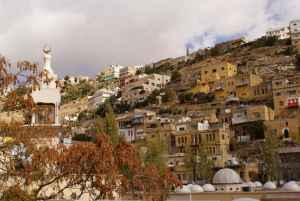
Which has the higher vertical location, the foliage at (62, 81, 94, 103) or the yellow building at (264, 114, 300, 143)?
the foliage at (62, 81, 94, 103)

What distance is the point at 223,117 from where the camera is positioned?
3083 inches

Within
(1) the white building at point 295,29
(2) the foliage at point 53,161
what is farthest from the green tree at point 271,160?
(1) the white building at point 295,29

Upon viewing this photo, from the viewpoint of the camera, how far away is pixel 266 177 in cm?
5931

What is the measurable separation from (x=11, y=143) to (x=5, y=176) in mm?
797

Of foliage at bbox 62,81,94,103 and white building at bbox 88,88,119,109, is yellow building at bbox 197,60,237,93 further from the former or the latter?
foliage at bbox 62,81,94,103

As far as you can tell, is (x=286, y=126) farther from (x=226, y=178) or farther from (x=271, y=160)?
(x=226, y=178)

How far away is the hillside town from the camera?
55906 millimetres

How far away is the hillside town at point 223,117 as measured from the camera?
55.9 m

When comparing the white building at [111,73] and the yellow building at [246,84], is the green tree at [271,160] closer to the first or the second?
the yellow building at [246,84]

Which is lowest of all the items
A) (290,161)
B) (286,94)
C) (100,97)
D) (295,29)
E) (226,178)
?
(226,178)

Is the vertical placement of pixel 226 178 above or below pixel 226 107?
below

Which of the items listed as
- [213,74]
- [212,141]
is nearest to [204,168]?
[212,141]

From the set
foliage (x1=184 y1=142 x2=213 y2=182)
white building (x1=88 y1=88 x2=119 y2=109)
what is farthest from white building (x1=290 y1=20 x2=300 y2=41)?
foliage (x1=184 y1=142 x2=213 y2=182)

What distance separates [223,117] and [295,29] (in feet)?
161
